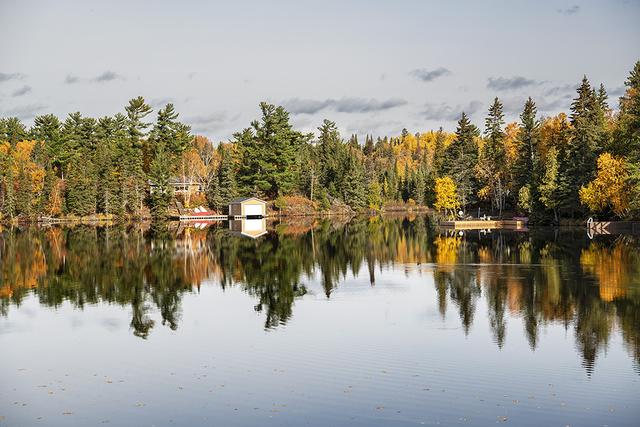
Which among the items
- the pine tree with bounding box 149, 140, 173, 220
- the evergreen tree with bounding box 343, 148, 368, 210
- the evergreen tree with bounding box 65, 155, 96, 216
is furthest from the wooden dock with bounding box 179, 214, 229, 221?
the evergreen tree with bounding box 343, 148, 368, 210

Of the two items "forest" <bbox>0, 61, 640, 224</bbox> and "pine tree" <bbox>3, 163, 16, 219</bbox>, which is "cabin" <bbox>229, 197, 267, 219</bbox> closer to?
"forest" <bbox>0, 61, 640, 224</bbox>

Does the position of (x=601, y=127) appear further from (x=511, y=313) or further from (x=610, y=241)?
(x=511, y=313)

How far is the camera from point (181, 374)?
17250mm

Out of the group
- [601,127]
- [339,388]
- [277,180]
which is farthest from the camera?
[277,180]

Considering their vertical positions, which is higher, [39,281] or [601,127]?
[601,127]

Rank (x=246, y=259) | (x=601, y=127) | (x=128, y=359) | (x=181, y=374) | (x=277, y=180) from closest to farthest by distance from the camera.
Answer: (x=181, y=374) < (x=128, y=359) < (x=246, y=259) < (x=601, y=127) < (x=277, y=180)

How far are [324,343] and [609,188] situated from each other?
181 ft

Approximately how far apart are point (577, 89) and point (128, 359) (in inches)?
2922

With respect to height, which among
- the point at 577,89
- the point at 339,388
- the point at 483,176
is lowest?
the point at 339,388

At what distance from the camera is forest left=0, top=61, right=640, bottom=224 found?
73438 millimetres

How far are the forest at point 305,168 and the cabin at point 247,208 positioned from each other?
17.9 ft

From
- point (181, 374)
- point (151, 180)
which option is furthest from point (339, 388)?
point (151, 180)

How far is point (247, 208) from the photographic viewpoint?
111 metres

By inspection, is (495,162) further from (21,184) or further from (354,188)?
(21,184)
